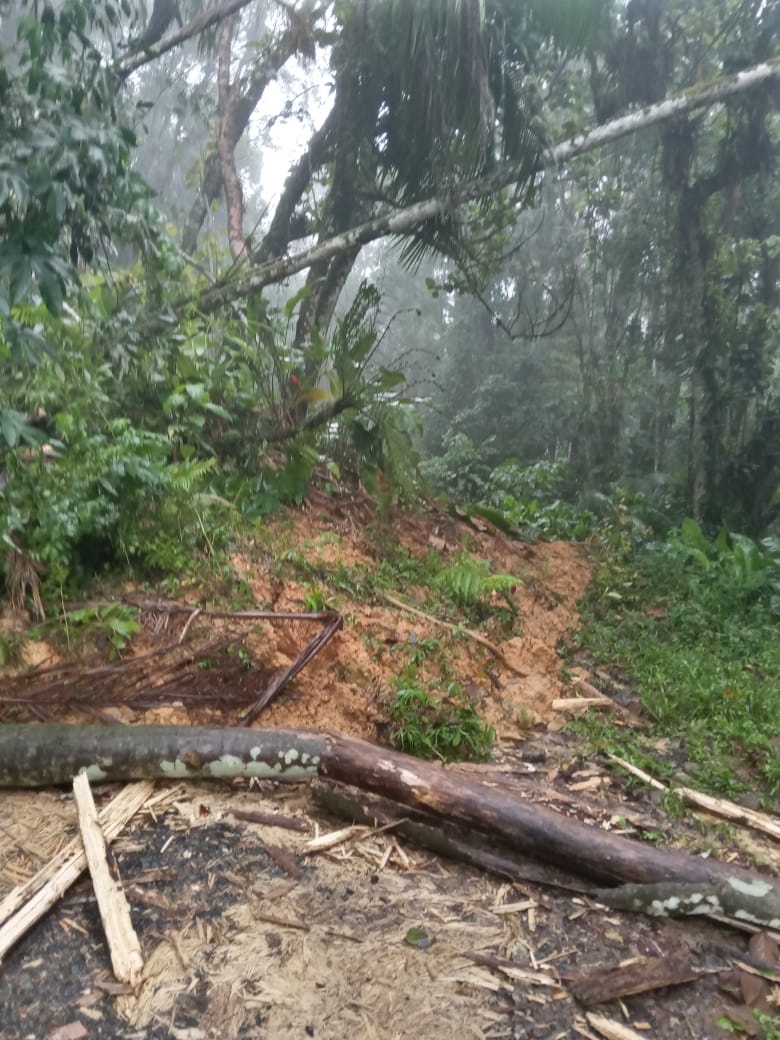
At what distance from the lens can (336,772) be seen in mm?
3527

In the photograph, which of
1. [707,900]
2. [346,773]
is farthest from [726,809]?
[346,773]

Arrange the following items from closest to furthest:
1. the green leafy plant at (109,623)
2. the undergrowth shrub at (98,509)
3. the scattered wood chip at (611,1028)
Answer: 1. the scattered wood chip at (611,1028)
2. the green leafy plant at (109,623)
3. the undergrowth shrub at (98,509)

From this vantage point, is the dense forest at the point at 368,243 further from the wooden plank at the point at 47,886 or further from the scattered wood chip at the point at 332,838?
the scattered wood chip at the point at 332,838

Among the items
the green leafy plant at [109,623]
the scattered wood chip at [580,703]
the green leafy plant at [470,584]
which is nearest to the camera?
the green leafy plant at [109,623]

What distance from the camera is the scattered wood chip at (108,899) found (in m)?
2.48

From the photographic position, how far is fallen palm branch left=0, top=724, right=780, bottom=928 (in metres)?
3.07

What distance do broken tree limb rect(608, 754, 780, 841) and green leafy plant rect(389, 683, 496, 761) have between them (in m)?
0.83

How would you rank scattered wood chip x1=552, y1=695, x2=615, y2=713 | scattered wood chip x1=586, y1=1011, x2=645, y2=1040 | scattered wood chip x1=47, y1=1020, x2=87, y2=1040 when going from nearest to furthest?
scattered wood chip x1=47, y1=1020, x2=87, y2=1040 < scattered wood chip x1=586, y1=1011, x2=645, y2=1040 < scattered wood chip x1=552, y1=695, x2=615, y2=713

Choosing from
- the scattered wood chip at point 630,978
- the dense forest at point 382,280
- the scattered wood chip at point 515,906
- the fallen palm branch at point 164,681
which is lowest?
the scattered wood chip at point 630,978

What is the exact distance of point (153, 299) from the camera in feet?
21.6

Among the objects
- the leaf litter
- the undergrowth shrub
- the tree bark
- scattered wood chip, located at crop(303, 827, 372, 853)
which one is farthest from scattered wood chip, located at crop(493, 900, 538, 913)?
the tree bark

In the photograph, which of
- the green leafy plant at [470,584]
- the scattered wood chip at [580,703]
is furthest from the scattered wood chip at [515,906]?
the green leafy plant at [470,584]

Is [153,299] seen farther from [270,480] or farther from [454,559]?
[454,559]

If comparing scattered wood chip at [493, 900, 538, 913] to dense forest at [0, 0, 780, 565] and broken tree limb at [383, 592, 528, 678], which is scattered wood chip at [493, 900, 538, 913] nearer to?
broken tree limb at [383, 592, 528, 678]
